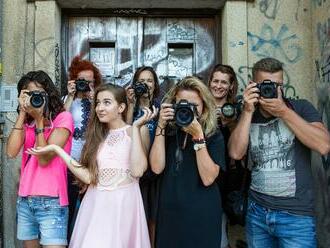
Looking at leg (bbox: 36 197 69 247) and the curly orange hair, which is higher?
the curly orange hair

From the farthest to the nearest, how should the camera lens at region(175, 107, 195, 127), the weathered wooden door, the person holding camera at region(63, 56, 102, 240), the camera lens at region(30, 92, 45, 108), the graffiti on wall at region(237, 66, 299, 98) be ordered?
the weathered wooden door
the graffiti on wall at region(237, 66, 299, 98)
the person holding camera at region(63, 56, 102, 240)
the camera lens at region(30, 92, 45, 108)
the camera lens at region(175, 107, 195, 127)

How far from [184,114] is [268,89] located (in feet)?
1.74

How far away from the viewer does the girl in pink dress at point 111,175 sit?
3.18m

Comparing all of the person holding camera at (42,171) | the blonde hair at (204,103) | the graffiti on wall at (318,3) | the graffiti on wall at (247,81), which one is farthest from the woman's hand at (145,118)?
the graffiti on wall at (318,3)

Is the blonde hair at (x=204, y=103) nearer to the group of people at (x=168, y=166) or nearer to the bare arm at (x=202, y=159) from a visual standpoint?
the group of people at (x=168, y=166)

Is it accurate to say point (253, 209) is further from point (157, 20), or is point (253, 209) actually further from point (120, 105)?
point (157, 20)

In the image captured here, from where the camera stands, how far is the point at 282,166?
10.6 feet

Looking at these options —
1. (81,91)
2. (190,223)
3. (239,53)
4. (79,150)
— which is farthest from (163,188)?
(239,53)

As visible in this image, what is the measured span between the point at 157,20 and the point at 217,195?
98.4 inches

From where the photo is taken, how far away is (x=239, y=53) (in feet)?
15.8

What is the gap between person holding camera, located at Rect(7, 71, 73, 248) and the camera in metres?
3.40

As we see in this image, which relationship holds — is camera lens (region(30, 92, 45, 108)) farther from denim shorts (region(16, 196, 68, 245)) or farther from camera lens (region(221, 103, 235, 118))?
camera lens (region(221, 103, 235, 118))

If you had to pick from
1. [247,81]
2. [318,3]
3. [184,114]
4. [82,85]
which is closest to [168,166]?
[184,114]

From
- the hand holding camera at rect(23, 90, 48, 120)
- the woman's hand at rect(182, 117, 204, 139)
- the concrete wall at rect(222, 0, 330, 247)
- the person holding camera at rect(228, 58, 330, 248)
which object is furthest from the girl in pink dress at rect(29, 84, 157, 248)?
the concrete wall at rect(222, 0, 330, 247)
